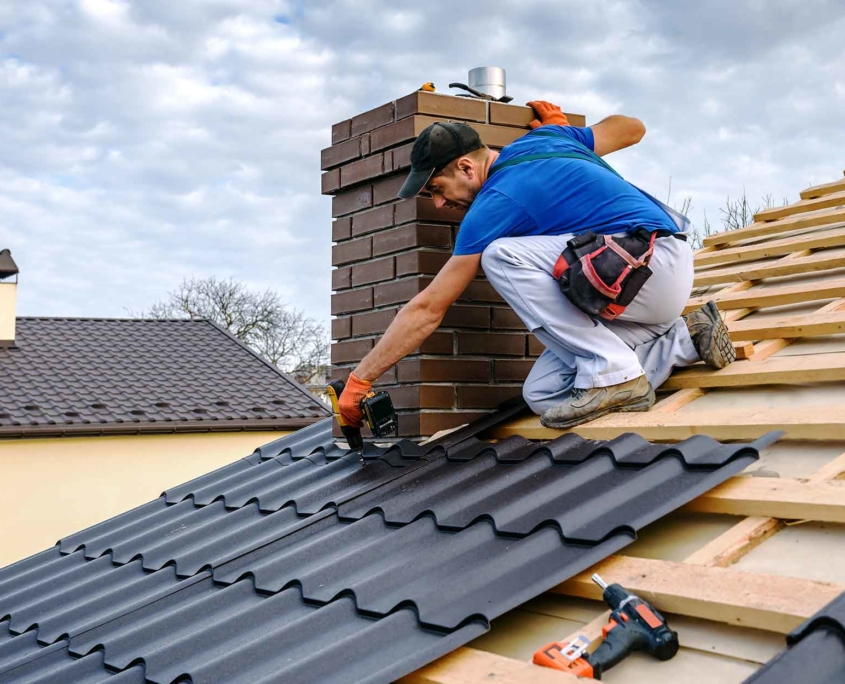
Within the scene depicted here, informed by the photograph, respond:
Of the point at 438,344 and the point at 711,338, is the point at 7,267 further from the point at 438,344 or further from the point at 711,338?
the point at 711,338

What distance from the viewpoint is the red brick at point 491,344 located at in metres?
4.28

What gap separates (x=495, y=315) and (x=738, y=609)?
2.46m

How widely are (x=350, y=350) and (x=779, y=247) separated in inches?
93.4

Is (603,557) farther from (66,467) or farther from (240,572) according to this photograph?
(66,467)

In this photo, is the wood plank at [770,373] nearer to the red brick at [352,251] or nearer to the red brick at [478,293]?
the red brick at [478,293]

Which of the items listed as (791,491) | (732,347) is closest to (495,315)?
(732,347)

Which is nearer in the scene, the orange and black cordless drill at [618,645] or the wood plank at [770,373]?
the orange and black cordless drill at [618,645]

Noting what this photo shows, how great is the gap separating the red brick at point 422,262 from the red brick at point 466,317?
0.21m

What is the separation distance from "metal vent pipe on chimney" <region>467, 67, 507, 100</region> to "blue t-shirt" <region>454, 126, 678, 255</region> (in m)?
1.03

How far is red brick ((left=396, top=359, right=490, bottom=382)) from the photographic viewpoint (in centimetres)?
418

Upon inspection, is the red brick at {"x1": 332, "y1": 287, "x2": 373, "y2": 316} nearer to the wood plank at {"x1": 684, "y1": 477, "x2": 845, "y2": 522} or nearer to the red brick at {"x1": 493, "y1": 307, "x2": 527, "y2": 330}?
the red brick at {"x1": 493, "y1": 307, "x2": 527, "y2": 330}

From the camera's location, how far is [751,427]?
3.03m

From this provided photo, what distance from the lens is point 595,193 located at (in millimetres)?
3627

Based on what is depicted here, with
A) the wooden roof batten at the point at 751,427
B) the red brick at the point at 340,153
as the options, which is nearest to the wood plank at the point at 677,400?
the wooden roof batten at the point at 751,427
